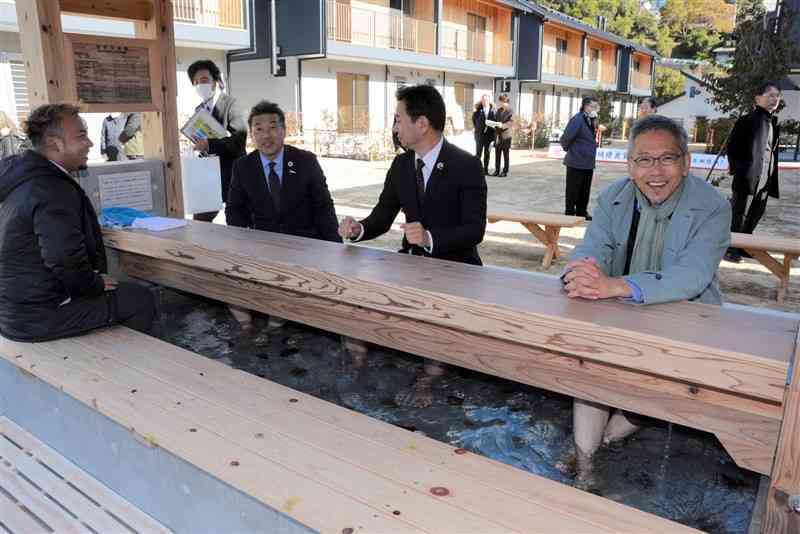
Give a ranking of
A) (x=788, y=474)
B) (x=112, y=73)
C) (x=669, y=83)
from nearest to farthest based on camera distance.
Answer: (x=788, y=474), (x=112, y=73), (x=669, y=83)

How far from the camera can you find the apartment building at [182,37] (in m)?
13.2

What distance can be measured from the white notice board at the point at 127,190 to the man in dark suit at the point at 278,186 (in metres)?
0.60

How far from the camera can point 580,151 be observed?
25.2 feet

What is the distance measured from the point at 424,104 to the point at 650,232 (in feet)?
4.05

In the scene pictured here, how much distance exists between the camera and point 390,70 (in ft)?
71.6

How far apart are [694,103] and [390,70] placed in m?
17.8

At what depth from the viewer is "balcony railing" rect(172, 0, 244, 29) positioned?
1614 cm

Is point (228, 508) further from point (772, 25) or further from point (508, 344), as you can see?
point (772, 25)

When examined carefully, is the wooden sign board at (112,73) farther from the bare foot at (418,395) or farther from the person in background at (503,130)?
the person in background at (503,130)

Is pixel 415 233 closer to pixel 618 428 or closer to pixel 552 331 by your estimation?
pixel 552 331

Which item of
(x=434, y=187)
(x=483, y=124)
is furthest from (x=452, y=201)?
(x=483, y=124)

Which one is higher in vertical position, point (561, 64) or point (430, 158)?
point (561, 64)

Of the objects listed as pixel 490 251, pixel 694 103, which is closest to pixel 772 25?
pixel 490 251

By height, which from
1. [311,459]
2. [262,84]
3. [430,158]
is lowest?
[311,459]
